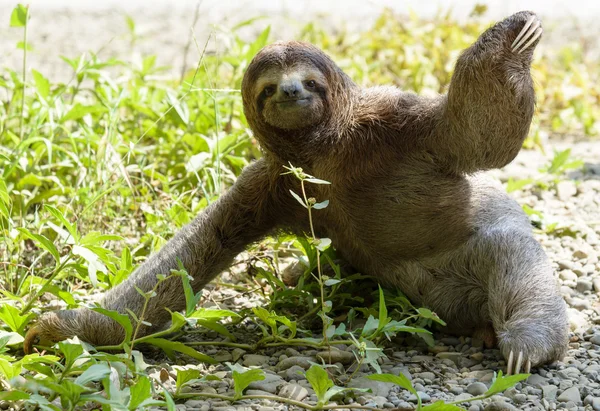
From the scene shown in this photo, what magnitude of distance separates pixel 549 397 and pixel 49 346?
265 cm

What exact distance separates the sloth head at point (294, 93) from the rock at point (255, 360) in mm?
1168

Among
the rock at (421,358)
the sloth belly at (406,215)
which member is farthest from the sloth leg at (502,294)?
the rock at (421,358)

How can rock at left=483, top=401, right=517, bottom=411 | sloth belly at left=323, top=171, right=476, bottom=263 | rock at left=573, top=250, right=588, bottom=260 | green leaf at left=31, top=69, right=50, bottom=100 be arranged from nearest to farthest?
rock at left=483, top=401, right=517, bottom=411 → sloth belly at left=323, top=171, right=476, bottom=263 → rock at left=573, top=250, right=588, bottom=260 → green leaf at left=31, top=69, right=50, bottom=100

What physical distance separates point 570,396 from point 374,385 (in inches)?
36.0

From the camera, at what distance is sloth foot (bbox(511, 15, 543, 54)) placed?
172 inches

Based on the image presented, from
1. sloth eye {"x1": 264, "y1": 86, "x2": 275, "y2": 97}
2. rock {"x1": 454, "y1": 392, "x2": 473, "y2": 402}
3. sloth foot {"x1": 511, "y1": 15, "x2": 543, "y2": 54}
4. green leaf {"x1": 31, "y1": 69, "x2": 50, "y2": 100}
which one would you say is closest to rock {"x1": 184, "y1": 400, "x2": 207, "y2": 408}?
rock {"x1": 454, "y1": 392, "x2": 473, "y2": 402}

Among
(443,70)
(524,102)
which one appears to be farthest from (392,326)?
(443,70)

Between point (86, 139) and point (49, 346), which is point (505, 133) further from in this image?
point (86, 139)

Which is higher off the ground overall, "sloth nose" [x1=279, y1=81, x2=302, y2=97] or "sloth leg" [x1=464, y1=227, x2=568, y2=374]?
"sloth nose" [x1=279, y1=81, x2=302, y2=97]

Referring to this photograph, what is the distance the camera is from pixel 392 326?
4203mm

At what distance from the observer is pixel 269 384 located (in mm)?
4105

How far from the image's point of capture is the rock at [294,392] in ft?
12.9

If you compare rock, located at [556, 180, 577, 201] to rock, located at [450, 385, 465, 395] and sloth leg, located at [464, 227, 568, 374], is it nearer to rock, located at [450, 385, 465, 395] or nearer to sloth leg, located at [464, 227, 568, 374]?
sloth leg, located at [464, 227, 568, 374]

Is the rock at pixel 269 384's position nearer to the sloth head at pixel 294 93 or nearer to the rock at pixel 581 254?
the sloth head at pixel 294 93
